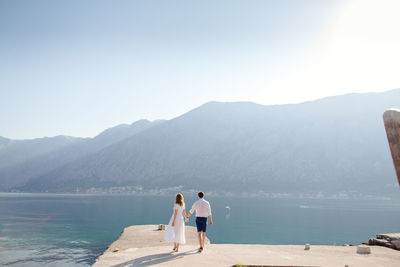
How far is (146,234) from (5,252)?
16.6m

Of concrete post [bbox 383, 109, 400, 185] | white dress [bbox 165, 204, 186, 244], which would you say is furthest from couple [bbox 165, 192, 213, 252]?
concrete post [bbox 383, 109, 400, 185]

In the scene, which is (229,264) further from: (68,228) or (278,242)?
(68,228)

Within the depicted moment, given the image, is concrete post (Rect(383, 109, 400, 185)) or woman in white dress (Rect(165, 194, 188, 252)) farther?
woman in white dress (Rect(165, 194, 188, 252))

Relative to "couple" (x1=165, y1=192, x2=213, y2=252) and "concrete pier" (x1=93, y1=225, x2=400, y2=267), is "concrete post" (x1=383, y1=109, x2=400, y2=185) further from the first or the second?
"couple" (x1=165, y1=192, x2=213, y2=252)

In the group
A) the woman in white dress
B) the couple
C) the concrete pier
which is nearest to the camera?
the concrete pier

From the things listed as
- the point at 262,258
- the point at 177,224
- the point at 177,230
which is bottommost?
the point at 262,258

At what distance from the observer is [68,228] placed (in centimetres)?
5425

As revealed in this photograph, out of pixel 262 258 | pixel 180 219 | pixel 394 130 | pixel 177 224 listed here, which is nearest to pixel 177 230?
pixel 177 224

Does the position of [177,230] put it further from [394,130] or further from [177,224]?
[394,130]

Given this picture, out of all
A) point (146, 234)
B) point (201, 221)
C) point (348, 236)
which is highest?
point (201, 221)

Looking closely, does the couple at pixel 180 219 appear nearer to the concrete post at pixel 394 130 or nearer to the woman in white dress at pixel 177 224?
the woman in white dress at pixel 177 224

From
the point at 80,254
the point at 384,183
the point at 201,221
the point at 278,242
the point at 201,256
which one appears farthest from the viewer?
the point at 384,183

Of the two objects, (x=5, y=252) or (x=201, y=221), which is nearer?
(x=201, y=221)

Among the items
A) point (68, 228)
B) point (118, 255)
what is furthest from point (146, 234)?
point (68, 228)
